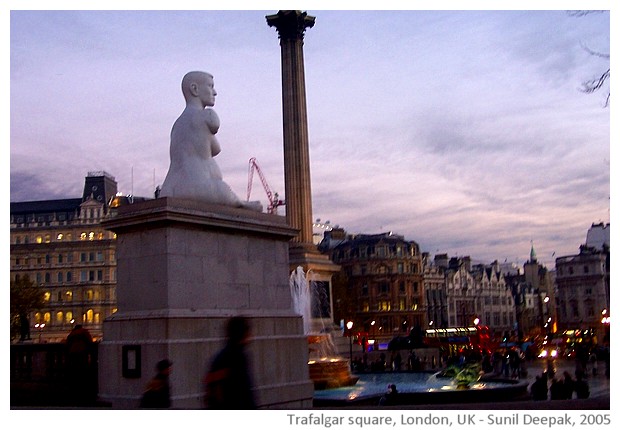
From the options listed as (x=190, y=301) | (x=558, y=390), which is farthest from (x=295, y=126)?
(x=190, y=301)

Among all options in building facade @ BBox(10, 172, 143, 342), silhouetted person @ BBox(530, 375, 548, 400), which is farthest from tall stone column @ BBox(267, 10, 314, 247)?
building facade @ BBox(10, 172, 143, 342)

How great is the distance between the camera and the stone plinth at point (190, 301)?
10.9 meters

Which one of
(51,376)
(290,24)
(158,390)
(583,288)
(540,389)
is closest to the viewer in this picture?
(158,390)

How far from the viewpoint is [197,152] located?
12438mm

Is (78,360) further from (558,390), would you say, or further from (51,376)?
(558,390)

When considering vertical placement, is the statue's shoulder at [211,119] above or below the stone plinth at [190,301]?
above

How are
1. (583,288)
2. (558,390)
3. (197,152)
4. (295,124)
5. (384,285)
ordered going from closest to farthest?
(197,152)
(558,390)
(295,124)
(384,285)
(583,288)

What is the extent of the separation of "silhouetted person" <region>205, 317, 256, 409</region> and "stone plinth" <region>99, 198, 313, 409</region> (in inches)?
99.7

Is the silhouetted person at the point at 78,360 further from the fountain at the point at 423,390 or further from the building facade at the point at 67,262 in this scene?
the building facade at the point at 67,262

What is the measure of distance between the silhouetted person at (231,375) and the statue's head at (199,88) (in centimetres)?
556

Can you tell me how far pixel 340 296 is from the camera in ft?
242

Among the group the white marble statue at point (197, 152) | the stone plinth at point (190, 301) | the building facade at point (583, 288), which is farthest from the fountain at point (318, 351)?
the building facade at point (583, 288)

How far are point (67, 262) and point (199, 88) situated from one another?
66956 mm

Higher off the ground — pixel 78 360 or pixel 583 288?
pixel 78 360
